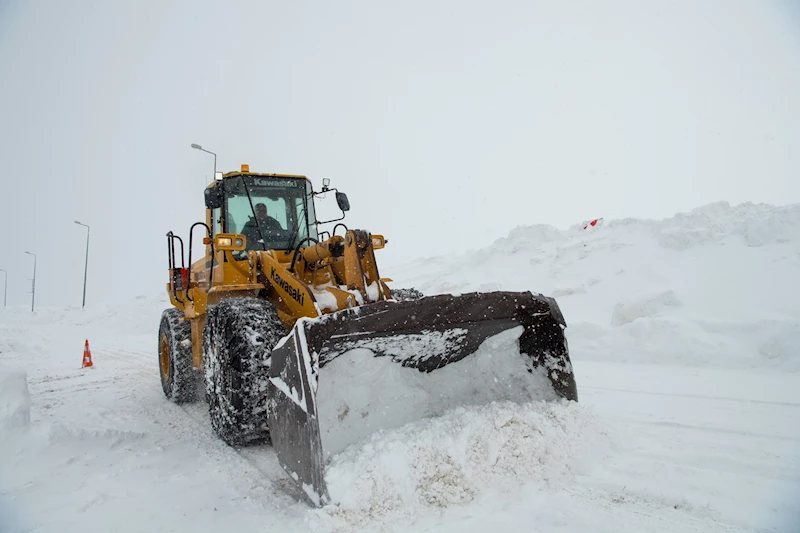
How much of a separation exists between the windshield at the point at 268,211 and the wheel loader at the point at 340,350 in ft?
0.10

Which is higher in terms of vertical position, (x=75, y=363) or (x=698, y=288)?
(x=75, y=363)

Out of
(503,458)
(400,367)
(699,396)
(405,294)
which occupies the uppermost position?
(405,294)

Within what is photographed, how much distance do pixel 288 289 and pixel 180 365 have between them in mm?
2285

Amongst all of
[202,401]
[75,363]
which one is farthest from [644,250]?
[75,363]

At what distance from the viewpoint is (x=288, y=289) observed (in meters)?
3.95

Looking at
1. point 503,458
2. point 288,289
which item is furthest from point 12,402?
point 503,458

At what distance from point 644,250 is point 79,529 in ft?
40.4

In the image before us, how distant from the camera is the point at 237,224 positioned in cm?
494

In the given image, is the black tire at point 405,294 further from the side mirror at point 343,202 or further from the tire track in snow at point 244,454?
the tire track in snow at point 244,454

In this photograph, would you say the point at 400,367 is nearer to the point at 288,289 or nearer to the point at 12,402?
the point at 288,289

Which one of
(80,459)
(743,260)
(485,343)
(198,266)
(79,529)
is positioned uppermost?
(198,266)

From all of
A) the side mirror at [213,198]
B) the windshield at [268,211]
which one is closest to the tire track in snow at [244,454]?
the windshield at [268,211]

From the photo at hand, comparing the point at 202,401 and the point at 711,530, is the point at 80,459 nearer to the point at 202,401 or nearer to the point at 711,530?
the point at 202,401

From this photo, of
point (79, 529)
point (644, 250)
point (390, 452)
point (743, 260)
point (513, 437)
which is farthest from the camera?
point (644, 250)
